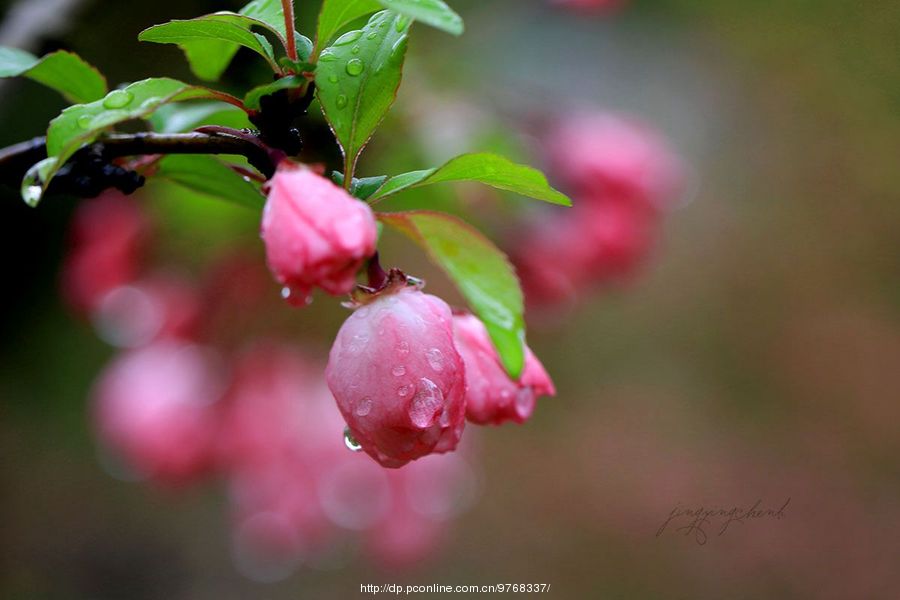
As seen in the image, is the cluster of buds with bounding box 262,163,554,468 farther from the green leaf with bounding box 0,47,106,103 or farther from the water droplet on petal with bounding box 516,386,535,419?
the green leaf with bounding box 0,47,106,103

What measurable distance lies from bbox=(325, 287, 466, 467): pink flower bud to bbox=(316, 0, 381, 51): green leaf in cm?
9

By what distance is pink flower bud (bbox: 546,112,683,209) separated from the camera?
784mm

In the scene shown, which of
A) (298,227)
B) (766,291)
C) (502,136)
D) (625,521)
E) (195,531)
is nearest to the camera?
(298,227)

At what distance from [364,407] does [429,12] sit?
117 mm

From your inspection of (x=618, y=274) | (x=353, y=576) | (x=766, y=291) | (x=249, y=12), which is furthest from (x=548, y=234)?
(x=766, y=291)

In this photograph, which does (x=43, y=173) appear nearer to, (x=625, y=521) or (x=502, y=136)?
(x=502, y=136)

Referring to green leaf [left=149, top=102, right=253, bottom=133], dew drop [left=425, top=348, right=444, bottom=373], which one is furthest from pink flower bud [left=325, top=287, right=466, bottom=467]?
green leaf [left=149, top=102, right=253, bottom=133]

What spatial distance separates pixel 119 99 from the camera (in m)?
0.26

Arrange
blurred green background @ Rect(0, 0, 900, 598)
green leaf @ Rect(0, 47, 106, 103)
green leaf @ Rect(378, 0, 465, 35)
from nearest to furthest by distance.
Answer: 1. green leaf @ Rect(378, 0, 465, 35)
2. green leaf @ Rect(0, 47, 106, 103)
3. blurred green background @ Rect(0, 0, 900, 598)

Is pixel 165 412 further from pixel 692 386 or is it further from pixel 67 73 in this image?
pixel 692 386

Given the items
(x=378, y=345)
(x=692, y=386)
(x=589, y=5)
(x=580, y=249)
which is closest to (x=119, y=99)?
(x=378, y=345)

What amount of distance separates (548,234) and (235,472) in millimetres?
372

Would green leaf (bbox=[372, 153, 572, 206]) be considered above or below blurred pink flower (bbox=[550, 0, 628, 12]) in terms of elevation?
above

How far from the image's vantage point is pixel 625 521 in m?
1.79
